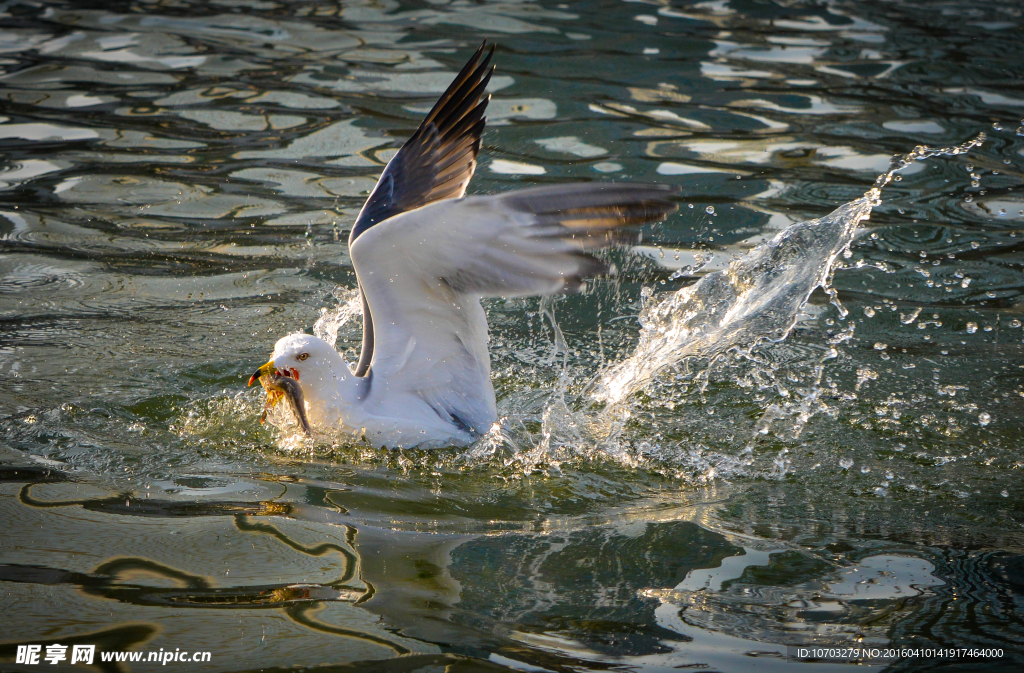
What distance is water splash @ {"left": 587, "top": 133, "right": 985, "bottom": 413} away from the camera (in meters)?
4.93

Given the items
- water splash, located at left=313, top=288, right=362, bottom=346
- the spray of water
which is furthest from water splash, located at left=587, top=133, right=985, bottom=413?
water splash, located at left=313, top=288, right=362, bottom=346

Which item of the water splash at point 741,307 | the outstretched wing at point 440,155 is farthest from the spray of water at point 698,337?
the outstretched wing at point 440,155

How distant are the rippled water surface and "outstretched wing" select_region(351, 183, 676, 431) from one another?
566 millimetres

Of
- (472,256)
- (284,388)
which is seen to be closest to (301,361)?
(284,388)

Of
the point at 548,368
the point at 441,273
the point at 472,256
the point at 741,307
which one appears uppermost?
the point at 472,256

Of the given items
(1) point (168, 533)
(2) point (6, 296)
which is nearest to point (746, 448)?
(1) point (168, 533)

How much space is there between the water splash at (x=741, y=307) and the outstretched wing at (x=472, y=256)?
3.15 ft

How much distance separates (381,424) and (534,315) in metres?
1.95

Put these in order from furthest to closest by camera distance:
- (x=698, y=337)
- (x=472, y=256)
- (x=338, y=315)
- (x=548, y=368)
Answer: (x=338, y=315)
(x=548, y=368)
(x=698, y=337)
(x=472, y=256)

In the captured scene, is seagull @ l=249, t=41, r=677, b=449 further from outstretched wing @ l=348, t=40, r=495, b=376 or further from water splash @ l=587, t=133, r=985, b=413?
water splash @ l=587, t=133, r=985, b=413

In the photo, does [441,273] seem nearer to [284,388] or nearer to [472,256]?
[472,256]

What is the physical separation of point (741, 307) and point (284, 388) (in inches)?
99.5

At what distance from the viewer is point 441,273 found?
13.4 ft

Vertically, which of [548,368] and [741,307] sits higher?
[741,307]
